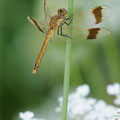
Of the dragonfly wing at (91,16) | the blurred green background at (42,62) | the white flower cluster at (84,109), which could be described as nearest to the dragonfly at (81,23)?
the dragonfly wing at (91,16)

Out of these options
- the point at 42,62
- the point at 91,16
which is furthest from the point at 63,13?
the point at 42,62

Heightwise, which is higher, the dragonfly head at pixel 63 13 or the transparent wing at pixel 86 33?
the transparent wing at pixel 86 33

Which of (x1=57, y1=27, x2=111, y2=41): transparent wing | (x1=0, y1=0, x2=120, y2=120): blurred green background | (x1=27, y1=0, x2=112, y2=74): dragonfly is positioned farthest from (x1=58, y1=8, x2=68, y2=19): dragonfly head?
(x1=0, y1=0, x2=120, y2=120): blurred green background

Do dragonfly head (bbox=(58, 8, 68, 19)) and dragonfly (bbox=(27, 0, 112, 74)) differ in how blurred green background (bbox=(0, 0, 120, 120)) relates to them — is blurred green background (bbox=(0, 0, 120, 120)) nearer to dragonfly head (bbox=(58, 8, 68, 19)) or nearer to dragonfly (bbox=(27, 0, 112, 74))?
dragonfly (bbox=(27, 0, 112, 74))

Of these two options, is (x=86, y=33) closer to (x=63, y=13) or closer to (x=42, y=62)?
(x=63, y=13)

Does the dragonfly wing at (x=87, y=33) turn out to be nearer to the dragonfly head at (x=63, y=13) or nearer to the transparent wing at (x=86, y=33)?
the transparent wing at (x=86, y=33)

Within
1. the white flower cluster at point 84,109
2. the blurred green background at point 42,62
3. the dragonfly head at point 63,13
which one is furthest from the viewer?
the blurred green background at point 42,62
